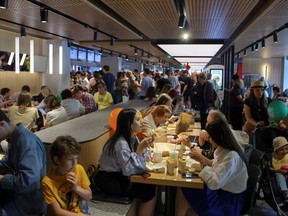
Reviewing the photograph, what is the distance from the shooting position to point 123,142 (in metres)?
2.88

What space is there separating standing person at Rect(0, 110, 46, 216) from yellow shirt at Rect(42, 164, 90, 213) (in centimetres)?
7

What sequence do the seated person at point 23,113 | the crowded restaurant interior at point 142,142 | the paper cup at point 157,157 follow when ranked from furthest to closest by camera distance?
the seated person at point 23,113, the paper cup at point 157,157, the crowded restaurant interior at point 142,142

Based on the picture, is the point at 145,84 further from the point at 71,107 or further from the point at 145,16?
the point at 71,107

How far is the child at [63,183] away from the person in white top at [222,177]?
42.7 inches

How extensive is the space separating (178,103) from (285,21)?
2.75 m

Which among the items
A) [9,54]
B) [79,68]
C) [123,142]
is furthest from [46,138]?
[79,68]

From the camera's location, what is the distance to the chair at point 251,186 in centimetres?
290

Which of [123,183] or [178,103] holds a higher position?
[178,103]

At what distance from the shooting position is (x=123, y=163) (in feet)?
9.26

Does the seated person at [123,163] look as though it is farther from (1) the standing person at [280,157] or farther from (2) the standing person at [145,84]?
(2) the standing person at [145,84]

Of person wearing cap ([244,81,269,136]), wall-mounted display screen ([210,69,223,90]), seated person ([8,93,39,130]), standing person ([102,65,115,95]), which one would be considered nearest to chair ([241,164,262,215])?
person wearing cap ([244,81,269,136])

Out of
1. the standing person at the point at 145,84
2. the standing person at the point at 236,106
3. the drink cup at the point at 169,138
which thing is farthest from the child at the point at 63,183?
the standing person at the point at 145,84

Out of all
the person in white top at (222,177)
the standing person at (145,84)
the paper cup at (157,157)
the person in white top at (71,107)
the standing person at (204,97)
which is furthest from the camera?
the standing person at (145,84)

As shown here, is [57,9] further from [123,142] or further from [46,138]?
[123,142]
